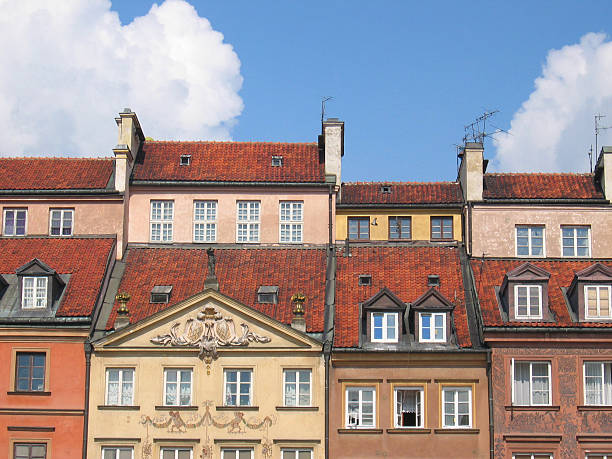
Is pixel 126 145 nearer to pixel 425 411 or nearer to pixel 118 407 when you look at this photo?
pixel 118 407

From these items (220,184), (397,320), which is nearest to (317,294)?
(397,320)

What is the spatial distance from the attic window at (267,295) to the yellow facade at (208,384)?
2390mm

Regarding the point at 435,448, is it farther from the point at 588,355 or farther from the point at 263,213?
the point at 263,213

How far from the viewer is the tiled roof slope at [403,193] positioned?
56.3 metres

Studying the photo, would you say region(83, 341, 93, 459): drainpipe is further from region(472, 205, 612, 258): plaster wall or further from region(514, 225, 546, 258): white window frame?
region(514, 225, 546, 258): white window frame

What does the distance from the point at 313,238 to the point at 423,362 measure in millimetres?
10013

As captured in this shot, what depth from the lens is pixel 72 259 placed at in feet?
175

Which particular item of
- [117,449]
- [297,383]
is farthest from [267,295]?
[117,449]

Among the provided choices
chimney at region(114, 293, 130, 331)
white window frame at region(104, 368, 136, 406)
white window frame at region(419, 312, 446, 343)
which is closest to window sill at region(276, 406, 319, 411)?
white window frame at region(419, 312, 446, 343)

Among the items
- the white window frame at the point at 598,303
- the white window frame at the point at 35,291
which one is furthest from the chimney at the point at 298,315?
the white window frame at the point at 598,303

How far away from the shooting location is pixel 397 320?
49156 mm

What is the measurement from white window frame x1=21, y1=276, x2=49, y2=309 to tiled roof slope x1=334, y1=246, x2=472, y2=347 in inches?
509

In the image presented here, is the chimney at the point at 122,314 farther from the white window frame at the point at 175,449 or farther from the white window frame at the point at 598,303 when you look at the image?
the white window frame at the point at 598,303

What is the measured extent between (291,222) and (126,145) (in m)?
8.91
